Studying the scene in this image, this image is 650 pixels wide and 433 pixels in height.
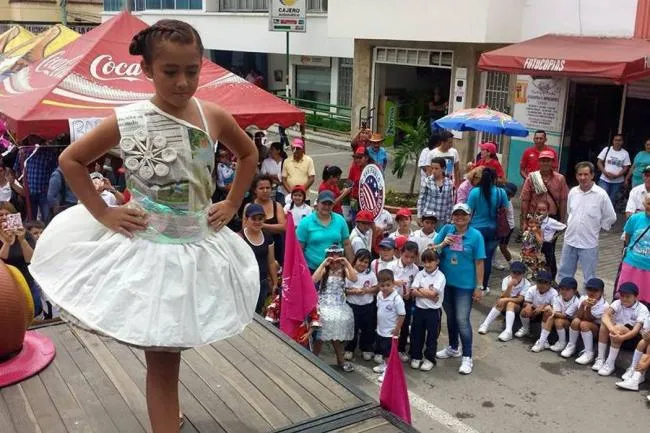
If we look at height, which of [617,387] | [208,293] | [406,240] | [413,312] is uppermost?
[208,293]

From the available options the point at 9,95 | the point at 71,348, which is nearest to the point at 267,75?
the point at 9,95

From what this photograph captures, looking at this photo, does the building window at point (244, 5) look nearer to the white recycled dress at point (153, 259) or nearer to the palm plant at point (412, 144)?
the palm plant at point (412, 144)

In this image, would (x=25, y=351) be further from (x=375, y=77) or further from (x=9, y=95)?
(x=375, y=77)

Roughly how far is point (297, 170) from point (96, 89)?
298 cm

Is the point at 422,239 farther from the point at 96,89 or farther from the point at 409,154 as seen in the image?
the point at 409,154

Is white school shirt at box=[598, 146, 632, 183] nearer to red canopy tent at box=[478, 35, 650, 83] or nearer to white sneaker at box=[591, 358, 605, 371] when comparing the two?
red canopy tent at box=[478, 35, 650, 83]

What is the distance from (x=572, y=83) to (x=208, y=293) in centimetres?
1188

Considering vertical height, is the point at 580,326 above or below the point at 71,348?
below

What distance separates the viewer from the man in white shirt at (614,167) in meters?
11.3

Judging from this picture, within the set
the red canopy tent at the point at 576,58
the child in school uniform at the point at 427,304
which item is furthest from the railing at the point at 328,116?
the child in school uniform at the point at 427,304

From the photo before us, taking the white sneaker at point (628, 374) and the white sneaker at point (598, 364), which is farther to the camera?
the white sneaker at point (598, 364)

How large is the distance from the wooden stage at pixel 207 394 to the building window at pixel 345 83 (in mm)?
18292

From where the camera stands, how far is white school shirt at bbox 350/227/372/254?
23.9ft

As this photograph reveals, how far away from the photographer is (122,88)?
9.09m
